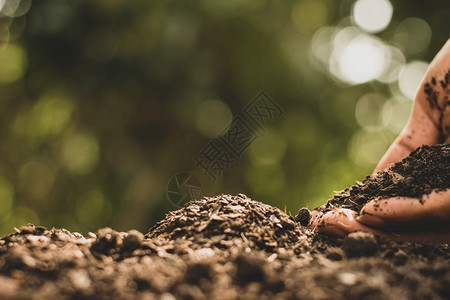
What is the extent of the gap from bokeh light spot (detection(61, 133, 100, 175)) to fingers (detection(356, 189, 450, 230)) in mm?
7210

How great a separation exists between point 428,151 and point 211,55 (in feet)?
20.9

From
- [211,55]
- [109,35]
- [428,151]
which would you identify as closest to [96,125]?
[109,35]

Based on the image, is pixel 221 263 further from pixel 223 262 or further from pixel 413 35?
pixel 413 35

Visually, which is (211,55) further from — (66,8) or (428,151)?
(428,151)

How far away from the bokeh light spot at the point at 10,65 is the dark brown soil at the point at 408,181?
29.4 ft

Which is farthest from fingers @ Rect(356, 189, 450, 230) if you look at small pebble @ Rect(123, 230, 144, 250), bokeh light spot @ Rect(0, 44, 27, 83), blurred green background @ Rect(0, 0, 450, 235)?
bokeh light spot @ Rect(0, 44, 27, 83)

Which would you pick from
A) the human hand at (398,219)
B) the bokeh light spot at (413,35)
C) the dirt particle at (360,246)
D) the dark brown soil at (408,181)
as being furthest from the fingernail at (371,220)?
the bokeh light spot at (413,35)

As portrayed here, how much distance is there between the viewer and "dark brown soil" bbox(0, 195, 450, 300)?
4.75ft

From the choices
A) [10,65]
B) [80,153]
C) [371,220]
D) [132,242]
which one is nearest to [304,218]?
[371,220]

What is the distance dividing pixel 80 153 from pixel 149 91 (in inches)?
100

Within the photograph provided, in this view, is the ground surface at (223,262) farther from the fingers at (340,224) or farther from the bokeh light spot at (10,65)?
the bokeh light spot at (10,65)

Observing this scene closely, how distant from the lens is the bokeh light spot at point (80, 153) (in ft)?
29.0

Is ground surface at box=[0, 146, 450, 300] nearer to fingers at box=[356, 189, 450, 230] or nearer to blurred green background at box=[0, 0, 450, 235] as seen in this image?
fingers at box=[356, 189, 450, 230]

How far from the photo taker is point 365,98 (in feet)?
40.1
